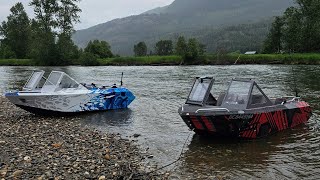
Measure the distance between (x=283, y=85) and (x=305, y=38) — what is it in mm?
57801

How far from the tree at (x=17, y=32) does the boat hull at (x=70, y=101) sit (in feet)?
307

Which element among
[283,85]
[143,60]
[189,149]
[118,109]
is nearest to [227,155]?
[189,149]

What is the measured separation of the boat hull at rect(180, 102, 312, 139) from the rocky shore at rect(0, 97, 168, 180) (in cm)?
255

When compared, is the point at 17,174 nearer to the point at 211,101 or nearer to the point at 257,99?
the point at 211,101

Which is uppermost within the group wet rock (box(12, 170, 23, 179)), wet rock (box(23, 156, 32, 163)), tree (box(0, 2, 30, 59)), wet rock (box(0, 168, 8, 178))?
tree (box(0, 2, 30, 59))

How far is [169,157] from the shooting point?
41.9 ft

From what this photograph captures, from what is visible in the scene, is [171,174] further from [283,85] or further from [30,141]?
[283,85]

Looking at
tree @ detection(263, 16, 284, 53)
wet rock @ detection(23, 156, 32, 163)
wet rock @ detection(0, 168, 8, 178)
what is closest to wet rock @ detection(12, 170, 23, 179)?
wet rock @ detection(0, 168, 8, 178)

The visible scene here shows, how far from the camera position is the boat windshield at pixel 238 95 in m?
14.3

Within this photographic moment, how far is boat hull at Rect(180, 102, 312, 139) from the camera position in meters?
13.7

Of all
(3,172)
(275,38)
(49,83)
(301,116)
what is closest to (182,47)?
(275,38)

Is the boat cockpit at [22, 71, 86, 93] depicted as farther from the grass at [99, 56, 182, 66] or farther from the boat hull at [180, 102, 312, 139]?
the grass at [99, 56, 182, 66]

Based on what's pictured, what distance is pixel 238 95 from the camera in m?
14.6

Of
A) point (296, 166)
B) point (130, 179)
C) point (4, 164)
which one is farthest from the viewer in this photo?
point (296, 166)
